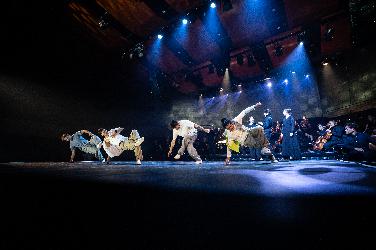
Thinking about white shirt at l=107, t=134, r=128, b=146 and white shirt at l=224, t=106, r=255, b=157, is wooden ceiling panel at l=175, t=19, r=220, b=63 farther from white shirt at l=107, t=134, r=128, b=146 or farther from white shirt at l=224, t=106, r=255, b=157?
white shirt at l=107, t=134, r=128, b=146

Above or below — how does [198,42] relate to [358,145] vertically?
above

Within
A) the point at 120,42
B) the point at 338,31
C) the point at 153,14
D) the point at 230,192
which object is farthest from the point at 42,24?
the point at 338,31

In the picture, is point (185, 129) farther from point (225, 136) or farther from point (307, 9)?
point (307, 9)

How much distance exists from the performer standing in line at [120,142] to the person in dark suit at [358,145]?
692 centimetres

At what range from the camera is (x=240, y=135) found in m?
6.93

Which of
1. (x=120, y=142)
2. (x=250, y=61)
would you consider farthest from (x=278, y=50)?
(x=120, y=142)

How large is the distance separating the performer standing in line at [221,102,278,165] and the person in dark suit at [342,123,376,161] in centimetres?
249

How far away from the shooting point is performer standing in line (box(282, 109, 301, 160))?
8953mm

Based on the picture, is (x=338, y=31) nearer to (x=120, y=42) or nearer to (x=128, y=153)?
(x=120, y=42)

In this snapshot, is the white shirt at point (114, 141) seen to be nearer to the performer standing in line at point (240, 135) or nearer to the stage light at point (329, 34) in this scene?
the performer standing in line at point (240, 135)

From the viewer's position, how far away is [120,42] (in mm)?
12484

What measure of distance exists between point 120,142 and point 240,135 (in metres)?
4.74

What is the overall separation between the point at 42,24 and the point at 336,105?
15778mm

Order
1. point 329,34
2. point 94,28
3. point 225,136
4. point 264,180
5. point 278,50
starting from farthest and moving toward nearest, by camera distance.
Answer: point 278,50 → point 94,28 → point 329,34 → point 225,136 → point 264,180
